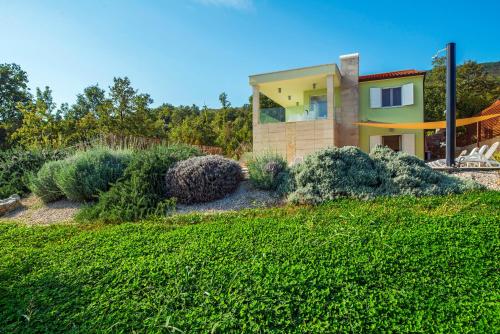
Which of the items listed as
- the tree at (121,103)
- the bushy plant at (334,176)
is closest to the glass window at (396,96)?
the bushy plant at (334,176)

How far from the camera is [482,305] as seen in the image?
2.42 metres

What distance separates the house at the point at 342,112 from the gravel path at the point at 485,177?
6.89m

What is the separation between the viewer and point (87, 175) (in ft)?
22.5

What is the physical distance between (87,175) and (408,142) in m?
16.6

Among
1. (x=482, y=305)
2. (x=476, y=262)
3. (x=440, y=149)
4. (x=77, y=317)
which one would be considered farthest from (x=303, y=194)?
(x=440, y=149)

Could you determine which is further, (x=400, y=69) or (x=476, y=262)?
(x=400, y=69)

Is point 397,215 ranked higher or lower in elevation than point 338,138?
lower

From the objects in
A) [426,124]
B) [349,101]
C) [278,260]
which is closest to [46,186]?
[278,260]

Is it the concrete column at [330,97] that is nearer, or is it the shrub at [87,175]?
the shrub at [87,175]

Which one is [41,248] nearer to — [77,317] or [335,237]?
[77,317]

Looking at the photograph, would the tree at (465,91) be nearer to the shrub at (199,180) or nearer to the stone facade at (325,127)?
the stone facade at (325,127)

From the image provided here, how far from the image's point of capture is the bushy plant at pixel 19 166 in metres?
8.48

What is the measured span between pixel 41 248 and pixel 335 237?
14.7 feet

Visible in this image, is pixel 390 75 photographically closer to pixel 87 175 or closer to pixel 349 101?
pixel 349 101
